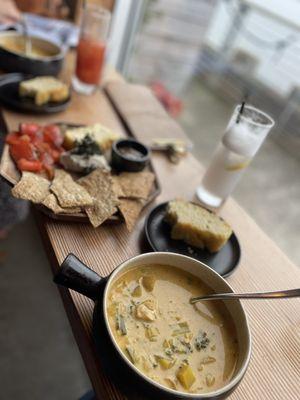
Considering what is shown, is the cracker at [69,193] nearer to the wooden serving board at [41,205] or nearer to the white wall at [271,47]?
the wooden serving board at [41,205]

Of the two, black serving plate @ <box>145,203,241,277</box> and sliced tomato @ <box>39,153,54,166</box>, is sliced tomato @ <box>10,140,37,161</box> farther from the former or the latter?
black serving plate @ <box>145,203,241,277</box>

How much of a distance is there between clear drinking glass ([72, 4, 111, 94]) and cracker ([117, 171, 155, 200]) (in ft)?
2.20

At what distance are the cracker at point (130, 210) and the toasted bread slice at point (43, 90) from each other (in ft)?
1.95

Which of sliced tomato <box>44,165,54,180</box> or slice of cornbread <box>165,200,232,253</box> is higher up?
slice of cornbread <box>165,200,232,253</box>

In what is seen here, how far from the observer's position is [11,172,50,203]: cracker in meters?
0.81

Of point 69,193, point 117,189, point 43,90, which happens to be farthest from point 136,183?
point 43,90

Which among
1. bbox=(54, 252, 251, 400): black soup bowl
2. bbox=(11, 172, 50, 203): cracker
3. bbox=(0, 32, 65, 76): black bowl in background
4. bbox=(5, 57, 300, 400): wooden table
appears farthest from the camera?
bbox=(0, 32, 65, 76): black bowl in background

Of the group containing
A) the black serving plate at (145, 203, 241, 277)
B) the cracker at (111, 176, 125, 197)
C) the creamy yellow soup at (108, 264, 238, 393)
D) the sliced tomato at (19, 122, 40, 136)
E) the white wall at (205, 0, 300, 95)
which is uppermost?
the creamy yellow soup at (108, 264, 238, 393)

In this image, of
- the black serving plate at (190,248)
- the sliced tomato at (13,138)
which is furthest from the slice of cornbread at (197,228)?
the sliced tomato at (13,138)

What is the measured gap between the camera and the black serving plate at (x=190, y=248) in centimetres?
85

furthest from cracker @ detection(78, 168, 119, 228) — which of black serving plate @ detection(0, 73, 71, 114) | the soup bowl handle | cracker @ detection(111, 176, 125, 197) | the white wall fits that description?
the white wall

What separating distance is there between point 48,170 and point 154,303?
0.51 metres

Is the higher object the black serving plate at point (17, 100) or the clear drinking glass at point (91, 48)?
the clear drinking glass at point (91, 48)

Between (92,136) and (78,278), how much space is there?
609 mm
